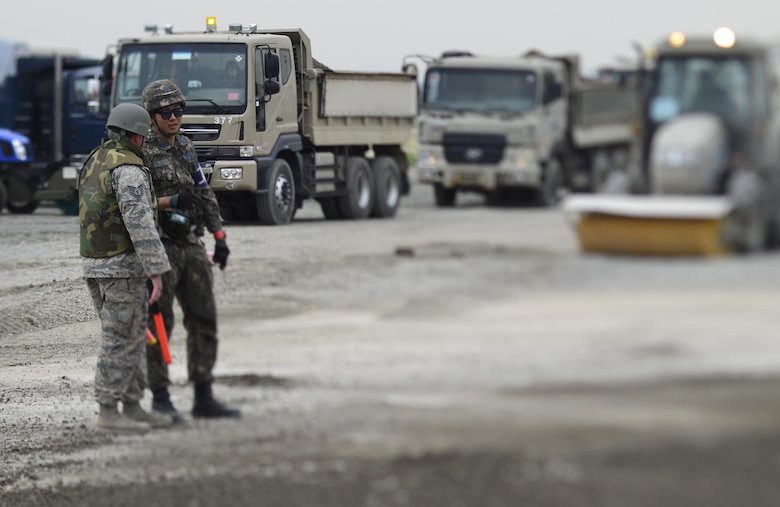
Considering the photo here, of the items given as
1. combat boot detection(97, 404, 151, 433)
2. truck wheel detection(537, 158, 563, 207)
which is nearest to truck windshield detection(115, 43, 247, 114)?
truck wheel detection(537, 158, 563, 207)

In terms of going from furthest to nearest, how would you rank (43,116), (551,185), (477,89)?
(43,116)
(477,89)
(551,185)

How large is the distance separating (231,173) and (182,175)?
0.38 ft

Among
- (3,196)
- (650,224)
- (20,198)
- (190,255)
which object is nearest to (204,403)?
(190,255)

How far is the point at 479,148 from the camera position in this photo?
2238 mm

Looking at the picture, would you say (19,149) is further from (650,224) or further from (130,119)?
(650,224)

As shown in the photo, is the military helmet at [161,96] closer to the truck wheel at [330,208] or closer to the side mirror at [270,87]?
the side mirror at [270,87]

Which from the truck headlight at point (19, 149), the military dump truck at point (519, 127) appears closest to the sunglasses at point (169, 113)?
the military dump truck at point (519, 127)

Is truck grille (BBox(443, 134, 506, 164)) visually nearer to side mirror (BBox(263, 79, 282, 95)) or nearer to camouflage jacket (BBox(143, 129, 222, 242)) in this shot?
side mirror (BBox(263, 79, 282, 95))

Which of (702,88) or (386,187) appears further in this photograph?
(386,187)

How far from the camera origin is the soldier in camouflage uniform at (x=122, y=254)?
3.47 m

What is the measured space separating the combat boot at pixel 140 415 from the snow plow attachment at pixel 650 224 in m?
3.48

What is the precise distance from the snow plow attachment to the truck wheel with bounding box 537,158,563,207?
160mm

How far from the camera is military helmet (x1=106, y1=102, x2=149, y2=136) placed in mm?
3213

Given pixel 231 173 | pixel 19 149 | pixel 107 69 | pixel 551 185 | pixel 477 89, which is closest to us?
pixel 551 185
